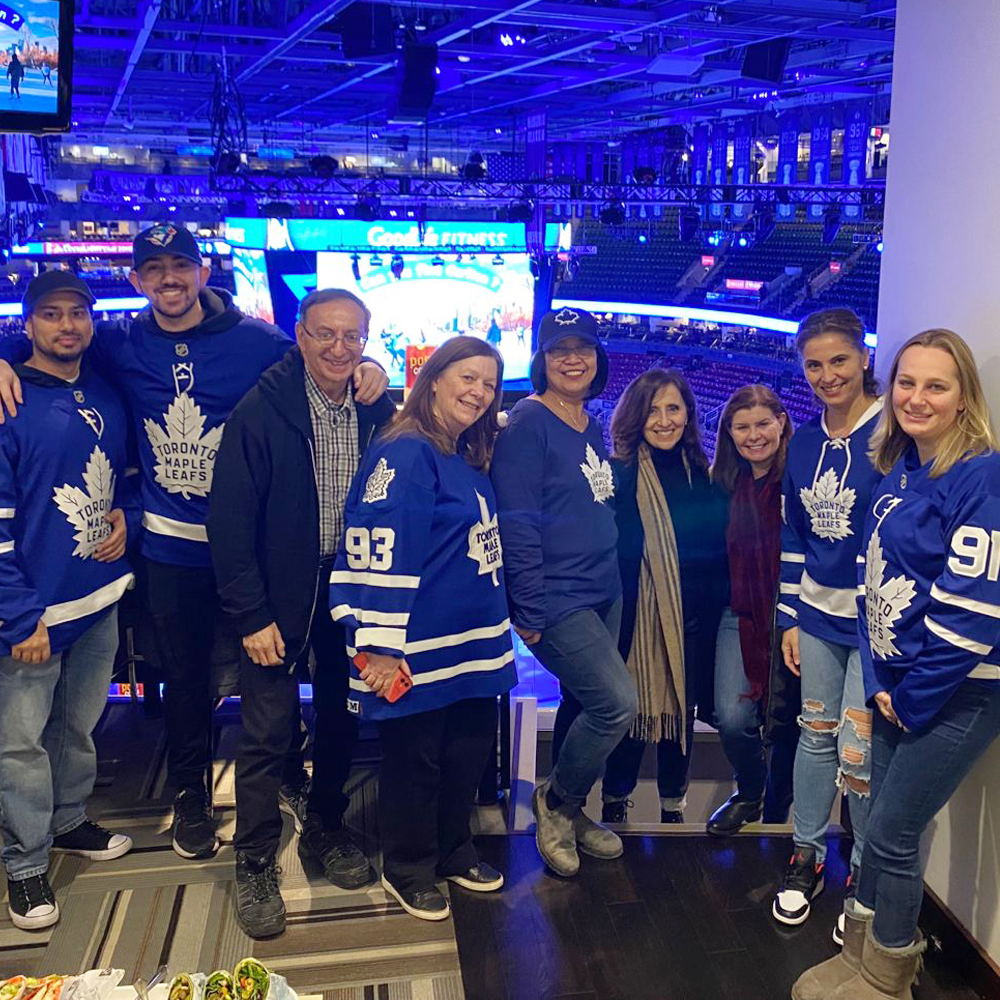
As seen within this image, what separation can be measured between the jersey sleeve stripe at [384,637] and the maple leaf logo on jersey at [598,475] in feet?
2.12

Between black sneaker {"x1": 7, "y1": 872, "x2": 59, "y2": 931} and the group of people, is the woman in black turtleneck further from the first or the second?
black sneaker {"x1": 7, "y1": 872, "x2": 59, "y2": 931}

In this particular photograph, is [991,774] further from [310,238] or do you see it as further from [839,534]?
[310,238]

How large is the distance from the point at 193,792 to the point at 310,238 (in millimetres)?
12866

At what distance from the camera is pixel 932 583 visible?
2.09 metres

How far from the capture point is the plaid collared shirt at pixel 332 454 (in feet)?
8.33

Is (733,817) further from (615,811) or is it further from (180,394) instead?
(180,394)

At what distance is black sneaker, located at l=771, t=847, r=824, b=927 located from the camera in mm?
2592

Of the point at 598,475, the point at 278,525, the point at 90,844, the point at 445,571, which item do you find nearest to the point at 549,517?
the point at 598,475

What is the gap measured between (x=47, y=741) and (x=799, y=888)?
6.56ft

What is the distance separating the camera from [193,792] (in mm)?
2873

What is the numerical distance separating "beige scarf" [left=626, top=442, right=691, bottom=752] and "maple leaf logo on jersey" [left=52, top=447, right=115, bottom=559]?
1.42m

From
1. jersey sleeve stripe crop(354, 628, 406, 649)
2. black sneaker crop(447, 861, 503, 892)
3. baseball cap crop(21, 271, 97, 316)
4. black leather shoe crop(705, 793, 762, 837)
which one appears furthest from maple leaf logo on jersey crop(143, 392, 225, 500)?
black leather shoe crop(705, 793, 762, 837)

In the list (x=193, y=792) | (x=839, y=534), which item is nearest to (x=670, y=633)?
(x=839, y=534)

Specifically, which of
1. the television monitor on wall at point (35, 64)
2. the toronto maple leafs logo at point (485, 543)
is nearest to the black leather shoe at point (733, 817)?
the toronto maple leafs logo at point (485, 543)
